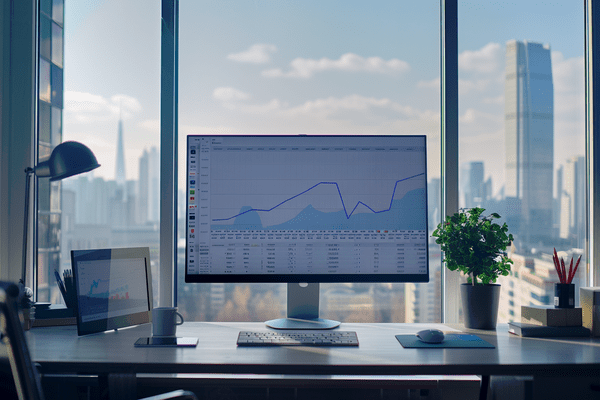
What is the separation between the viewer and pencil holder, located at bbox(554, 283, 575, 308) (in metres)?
1.57

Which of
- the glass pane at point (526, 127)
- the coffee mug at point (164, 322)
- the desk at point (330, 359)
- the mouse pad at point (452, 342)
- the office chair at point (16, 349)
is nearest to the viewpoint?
the office chair at point (16, 349)

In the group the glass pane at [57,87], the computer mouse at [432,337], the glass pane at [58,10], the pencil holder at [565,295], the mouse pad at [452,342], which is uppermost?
the glass pane at [58,10]

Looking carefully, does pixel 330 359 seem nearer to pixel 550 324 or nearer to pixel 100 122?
pixel 550 324

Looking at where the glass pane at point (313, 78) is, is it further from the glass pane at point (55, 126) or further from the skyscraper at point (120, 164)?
the glass pane at point (55, 126)

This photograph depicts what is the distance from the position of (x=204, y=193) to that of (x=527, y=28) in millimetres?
→ 1548

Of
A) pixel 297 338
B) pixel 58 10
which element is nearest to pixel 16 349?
pixel 297 338

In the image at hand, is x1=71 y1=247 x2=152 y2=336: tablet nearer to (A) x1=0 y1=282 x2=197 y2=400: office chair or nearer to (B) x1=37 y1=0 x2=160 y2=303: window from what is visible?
(B) x1=37 y1=0 x2=160 y2=303: window

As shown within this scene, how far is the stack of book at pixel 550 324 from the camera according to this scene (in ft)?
4.91

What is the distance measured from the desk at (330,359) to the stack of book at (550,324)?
0.21 feet

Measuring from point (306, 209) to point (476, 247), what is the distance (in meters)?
0.63

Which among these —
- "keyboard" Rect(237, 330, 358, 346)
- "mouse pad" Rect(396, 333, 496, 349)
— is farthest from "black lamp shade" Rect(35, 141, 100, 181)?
"mouse pad" Rect(396, 333, 496, 349)

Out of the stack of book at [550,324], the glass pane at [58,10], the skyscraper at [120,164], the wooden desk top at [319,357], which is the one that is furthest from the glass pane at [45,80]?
the stack of book at [550,324]

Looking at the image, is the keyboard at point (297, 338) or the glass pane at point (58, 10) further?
the glass pane at point (58, 10)

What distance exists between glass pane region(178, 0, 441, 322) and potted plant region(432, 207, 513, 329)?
0.26 metres
